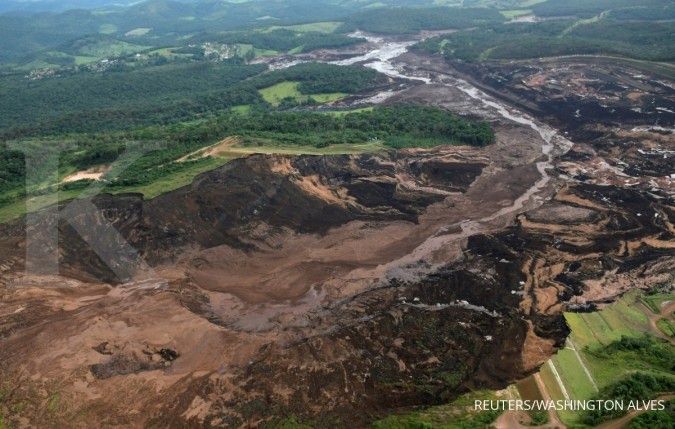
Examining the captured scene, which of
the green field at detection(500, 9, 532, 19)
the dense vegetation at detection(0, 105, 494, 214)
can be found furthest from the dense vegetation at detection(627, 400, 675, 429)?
the green field at detection(500, 9, 532, 19)

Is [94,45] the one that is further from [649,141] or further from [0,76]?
[649,141]

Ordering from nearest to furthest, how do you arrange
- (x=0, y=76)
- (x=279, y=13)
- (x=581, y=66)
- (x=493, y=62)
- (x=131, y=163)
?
(x=131, y=163) < (x=581, y=66) < (x=493, y=62) < (x=0, y=76) < (x=279, y=13)

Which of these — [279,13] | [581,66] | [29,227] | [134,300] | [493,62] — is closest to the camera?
[134,300]

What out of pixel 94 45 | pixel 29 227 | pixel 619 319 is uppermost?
pixel 94 45

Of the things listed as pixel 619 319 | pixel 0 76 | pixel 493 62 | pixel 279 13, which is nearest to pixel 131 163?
pixel 619 319

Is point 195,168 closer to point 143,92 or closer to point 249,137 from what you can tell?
point 249,137

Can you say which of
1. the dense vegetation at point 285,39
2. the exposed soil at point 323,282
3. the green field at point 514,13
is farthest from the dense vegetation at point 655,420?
the green field at point 514,13

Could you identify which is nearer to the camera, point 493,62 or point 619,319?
point 619,319
